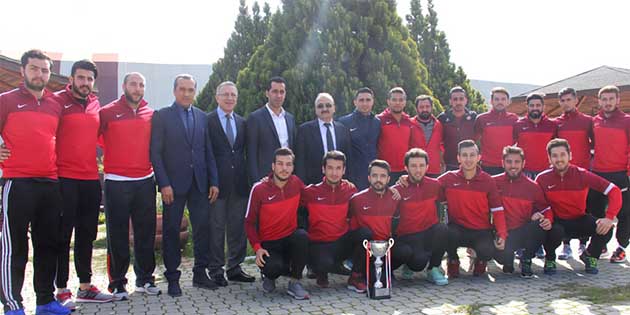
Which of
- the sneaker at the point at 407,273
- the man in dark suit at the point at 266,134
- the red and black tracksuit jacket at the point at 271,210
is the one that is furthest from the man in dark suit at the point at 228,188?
the sneaker at the point at 407,273

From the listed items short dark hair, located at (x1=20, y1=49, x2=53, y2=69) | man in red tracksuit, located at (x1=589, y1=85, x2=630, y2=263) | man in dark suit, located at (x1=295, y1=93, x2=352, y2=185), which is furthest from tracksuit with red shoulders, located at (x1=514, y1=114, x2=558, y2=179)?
short dark hair, located at (x1=20, y1=49, x2=53, y2=69)

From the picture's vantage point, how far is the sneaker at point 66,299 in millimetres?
4688

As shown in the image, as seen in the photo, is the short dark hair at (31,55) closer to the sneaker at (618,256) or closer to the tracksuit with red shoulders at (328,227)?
the tracksuit with red shoulders at (328,227)

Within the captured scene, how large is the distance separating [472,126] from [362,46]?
2216mm

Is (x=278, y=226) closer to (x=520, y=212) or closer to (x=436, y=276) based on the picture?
(x=436, y=276)

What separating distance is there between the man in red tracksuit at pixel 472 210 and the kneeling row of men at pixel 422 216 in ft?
0.04

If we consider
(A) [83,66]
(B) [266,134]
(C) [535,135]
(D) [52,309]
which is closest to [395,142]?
(B) [266,134]

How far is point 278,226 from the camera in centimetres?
532

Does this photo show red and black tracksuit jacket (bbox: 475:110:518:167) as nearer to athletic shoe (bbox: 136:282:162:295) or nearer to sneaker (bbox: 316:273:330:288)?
sneaker (bbox: 316:273:330:288)

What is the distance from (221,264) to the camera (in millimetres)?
5656

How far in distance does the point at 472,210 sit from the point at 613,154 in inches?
81.1

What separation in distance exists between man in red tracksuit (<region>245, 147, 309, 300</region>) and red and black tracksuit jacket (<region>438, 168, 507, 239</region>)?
1.75m

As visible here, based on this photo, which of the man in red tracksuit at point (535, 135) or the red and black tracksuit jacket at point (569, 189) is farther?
the man in red tracksuit at point (535, 135)

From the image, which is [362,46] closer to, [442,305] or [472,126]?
[472,126]
